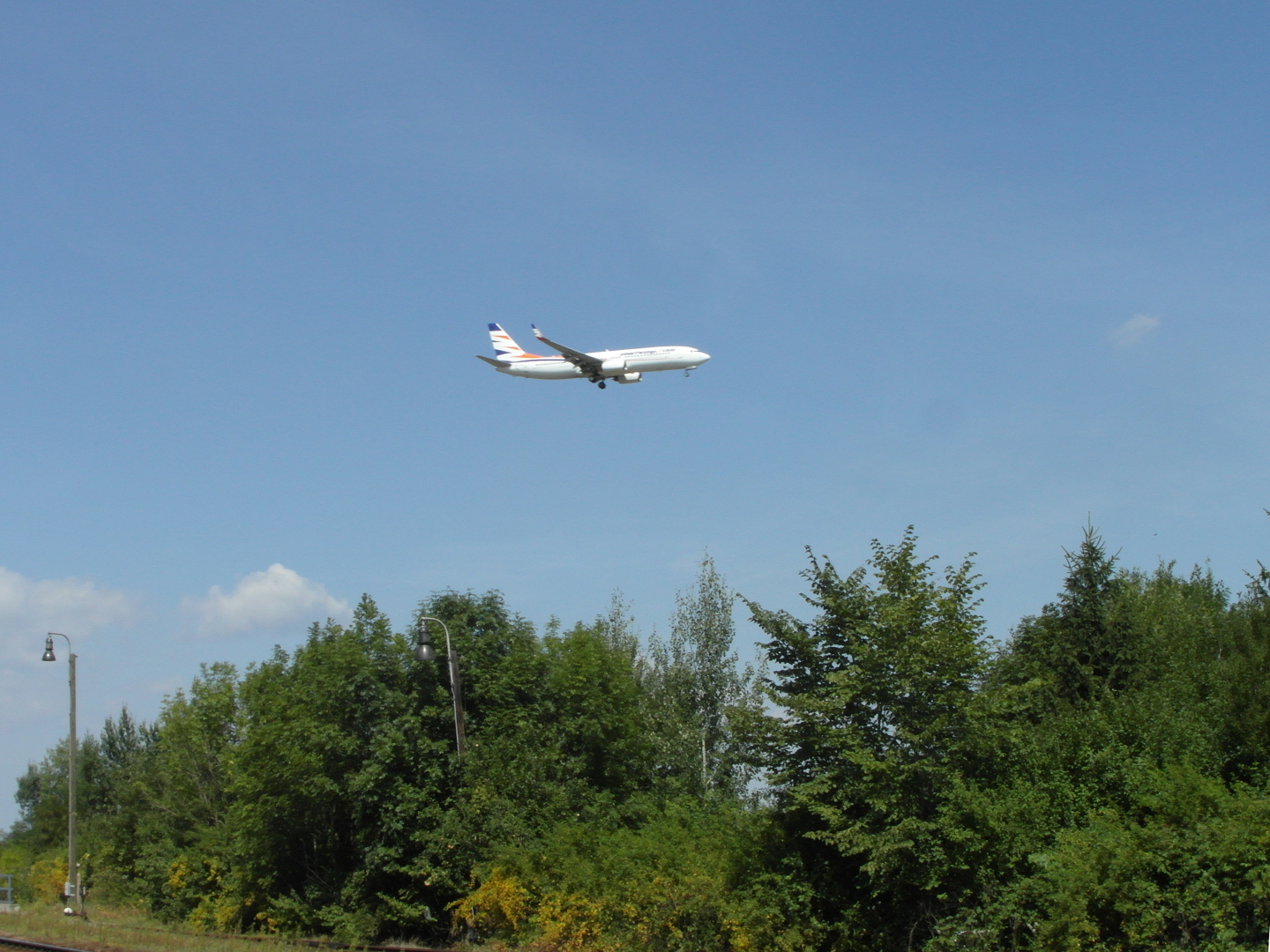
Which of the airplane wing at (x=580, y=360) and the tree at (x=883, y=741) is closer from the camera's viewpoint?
the tree at (x=883, y=741)

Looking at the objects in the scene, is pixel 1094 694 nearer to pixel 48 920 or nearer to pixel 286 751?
pixel 286 751

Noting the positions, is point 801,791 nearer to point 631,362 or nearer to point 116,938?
point 116,938

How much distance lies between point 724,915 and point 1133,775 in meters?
8.55

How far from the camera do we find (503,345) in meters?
71.0

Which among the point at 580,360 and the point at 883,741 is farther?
the point at 580,360

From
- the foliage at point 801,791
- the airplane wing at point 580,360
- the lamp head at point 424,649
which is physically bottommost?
the foliage at point 801,791

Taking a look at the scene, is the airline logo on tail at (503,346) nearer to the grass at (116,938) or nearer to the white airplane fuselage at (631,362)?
the white airplane fuselage at (631,362)

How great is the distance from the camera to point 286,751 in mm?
34688

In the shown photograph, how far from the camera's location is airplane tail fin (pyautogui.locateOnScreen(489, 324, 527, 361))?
68938 mm

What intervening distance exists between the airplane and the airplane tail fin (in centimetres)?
807

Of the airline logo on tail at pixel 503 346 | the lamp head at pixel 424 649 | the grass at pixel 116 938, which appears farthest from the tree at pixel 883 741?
the airline logo on tail at pixel 503 346

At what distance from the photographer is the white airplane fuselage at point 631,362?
179 ft

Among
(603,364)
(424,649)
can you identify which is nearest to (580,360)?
(603,364)

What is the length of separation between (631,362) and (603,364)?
1.93m
